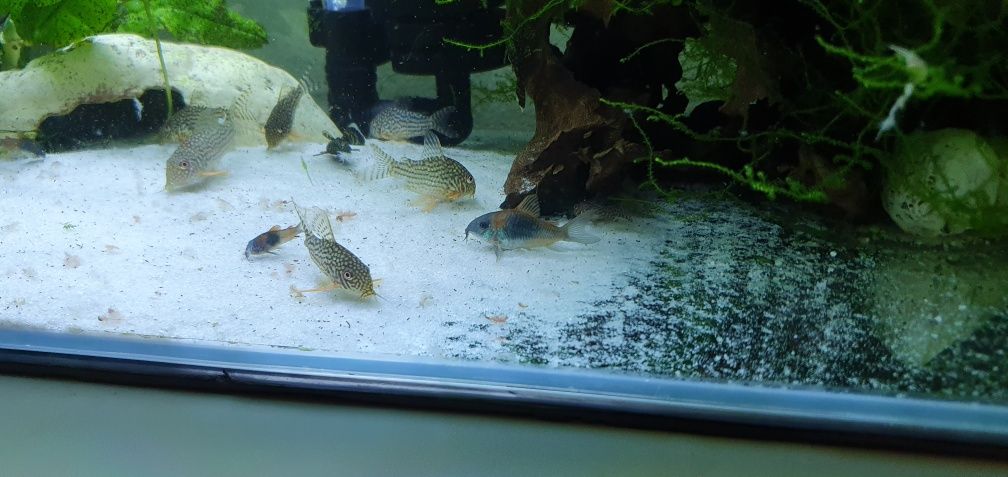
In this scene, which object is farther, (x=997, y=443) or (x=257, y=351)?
(x=257, y=351)

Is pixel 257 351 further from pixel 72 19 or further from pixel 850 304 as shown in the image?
pixel 72 19

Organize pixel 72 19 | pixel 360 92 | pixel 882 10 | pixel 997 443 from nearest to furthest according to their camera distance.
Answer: pixel 997 443 → pixel 882 10 → pixel 72 19 → pixel 360 92

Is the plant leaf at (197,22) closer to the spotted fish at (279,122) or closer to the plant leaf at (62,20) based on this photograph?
the plant leaf at (62,20)

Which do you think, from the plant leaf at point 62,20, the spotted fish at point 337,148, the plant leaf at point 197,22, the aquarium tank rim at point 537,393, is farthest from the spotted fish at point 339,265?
the plant leaf at point 197,22

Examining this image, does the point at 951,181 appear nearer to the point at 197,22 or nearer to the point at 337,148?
the point at 337,148

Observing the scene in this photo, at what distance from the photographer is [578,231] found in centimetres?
307

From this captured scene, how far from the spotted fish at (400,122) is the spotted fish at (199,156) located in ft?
3.22

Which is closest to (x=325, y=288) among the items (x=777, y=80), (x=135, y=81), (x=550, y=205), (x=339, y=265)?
(x=339, y=265)

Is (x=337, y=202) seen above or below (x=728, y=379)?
below

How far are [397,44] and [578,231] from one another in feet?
7.44

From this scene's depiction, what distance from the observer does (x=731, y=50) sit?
2.98 metres

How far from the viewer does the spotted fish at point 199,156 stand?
3.48 metres

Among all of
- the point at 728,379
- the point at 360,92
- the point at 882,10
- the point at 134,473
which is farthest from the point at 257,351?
the point at 360,92

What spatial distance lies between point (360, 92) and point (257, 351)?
3128 mm
